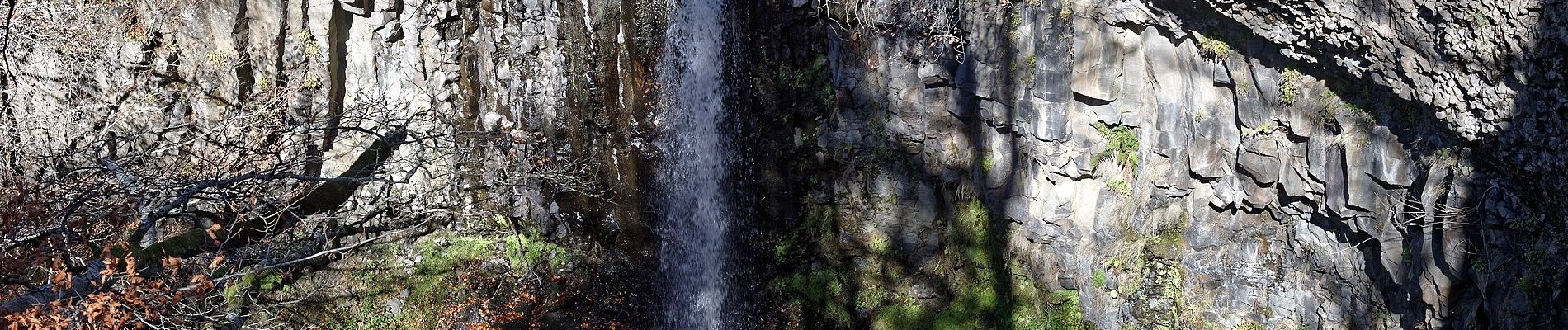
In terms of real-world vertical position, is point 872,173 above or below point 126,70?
below

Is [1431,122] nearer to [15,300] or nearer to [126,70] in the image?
[15,300]

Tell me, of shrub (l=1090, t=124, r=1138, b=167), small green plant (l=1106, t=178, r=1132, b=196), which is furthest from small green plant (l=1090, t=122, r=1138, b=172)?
small green plant (l=1106, t=178, r=1132, b=196)

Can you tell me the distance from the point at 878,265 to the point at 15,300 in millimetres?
6641

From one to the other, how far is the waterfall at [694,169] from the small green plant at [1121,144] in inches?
155

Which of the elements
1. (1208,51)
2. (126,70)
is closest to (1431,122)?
(1208,51)

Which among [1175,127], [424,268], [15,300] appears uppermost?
[1175,127]

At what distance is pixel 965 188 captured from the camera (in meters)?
8.09

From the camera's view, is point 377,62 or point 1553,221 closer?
point 1553,221

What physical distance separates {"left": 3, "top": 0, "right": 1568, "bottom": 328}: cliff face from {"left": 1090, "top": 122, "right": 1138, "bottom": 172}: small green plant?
2cm

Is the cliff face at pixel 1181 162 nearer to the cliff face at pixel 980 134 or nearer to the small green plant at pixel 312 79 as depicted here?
the cliff face at pixel 980 134

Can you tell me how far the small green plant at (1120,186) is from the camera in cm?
719

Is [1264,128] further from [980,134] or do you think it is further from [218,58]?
[218,58]

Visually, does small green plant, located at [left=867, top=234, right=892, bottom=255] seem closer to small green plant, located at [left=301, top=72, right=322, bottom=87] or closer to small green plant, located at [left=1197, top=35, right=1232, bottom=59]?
small green plant, located at [left=1197, top=35, right=1232, bottom=59]

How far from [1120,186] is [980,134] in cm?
126
